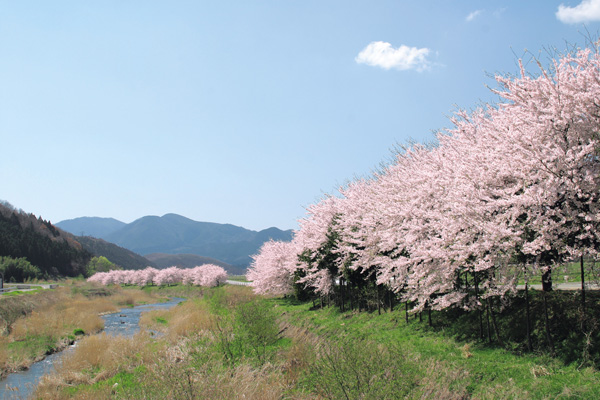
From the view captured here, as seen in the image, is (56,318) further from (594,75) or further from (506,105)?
(594,75)

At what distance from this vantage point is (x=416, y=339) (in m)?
17.7

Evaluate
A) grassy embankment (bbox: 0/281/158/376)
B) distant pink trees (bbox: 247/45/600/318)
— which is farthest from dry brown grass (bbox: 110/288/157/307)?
distant pink trees (bbox: 247/45/600/318)

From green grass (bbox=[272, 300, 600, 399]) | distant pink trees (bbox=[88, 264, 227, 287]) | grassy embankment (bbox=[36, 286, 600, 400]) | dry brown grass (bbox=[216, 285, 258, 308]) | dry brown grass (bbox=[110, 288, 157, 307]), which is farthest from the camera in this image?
distant pink trees (bbox=[88, 264, 227, 287])

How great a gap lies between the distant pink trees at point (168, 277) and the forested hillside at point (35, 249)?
9.41 metres

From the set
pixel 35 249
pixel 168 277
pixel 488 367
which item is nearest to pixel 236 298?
pixel 488 367

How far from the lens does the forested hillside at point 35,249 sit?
109062 mm

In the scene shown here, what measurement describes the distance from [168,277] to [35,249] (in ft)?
120

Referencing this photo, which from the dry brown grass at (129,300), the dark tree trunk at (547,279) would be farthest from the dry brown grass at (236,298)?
the dry brown grass at (129,300)

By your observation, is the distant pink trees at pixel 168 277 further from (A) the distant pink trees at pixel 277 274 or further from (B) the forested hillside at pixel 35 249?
(A) the distant pink trees at pixel 277 274

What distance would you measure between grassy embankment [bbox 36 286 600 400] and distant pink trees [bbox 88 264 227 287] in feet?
240

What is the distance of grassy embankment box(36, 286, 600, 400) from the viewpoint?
8.75 m

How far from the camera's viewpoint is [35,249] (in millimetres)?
115562

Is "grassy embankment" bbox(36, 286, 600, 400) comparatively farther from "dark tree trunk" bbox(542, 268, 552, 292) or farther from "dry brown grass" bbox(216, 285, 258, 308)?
"dry brown grass" bbox(216, 285, 258, 308)

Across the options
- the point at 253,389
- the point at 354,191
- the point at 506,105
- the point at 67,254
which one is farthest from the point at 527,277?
the point at 67,254
